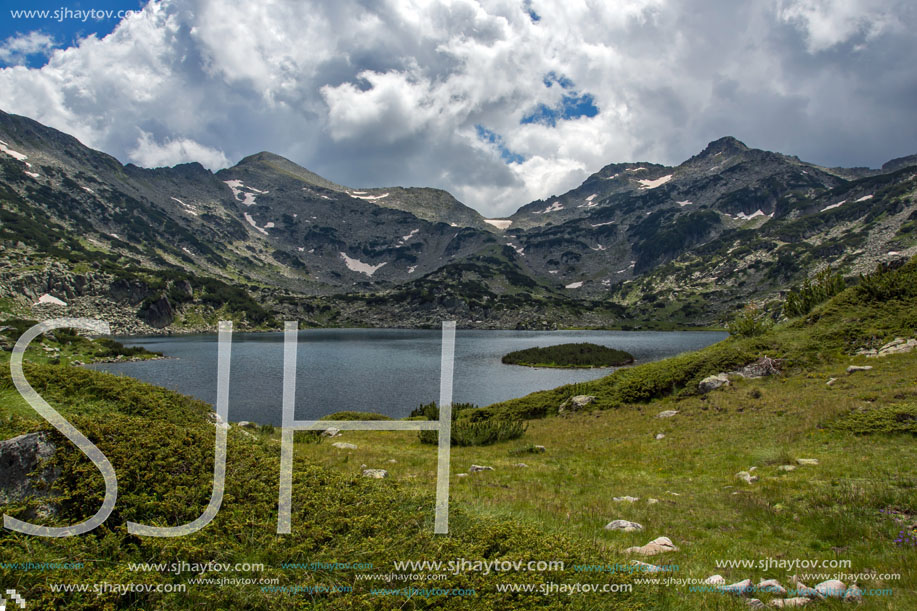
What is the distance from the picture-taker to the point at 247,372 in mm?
78250

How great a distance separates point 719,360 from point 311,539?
30.5 metres

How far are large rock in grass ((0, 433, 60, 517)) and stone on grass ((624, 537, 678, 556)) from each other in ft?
32.4

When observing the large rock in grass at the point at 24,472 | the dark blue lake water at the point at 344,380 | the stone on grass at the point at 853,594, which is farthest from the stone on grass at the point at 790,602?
the dark blue lake water at the point at 344,380

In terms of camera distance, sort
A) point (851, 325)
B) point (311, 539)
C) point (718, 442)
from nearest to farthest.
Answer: point (311, 539)
point (718, 442)
point (851, 325)

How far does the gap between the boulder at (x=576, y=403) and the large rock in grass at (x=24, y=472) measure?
29.1 m

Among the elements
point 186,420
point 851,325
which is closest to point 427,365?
point 851,325

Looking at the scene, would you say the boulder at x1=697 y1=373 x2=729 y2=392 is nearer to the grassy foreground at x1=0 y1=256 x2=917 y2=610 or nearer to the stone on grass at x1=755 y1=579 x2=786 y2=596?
the grassy foreground at x1=0 y1=256 x2=917 y2=610

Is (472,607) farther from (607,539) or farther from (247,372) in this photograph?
(247,372)

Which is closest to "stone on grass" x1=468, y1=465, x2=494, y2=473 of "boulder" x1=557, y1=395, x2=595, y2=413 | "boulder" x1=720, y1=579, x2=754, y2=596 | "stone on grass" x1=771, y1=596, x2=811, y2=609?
"boulder" x1=720, y1=579, x2=754, y2=596

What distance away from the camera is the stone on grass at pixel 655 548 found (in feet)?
27.5

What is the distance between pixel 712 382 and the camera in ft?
88.4

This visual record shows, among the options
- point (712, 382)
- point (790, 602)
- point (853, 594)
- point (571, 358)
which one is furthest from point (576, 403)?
point (571, 358)

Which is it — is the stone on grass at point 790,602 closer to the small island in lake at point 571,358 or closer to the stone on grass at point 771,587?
the stone on grass at point 771,587

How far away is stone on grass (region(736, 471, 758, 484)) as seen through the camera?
516 inches
